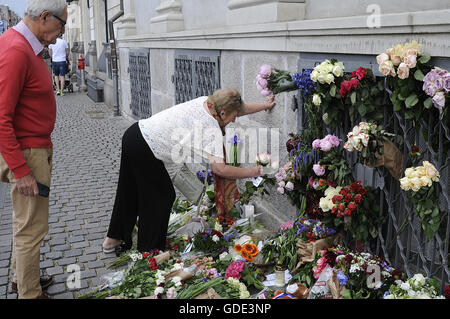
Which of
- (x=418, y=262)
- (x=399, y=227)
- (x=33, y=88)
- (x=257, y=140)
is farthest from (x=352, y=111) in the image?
(x=33, y=88)

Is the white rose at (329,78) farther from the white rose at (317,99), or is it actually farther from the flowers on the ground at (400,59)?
the flowers on the ground at (400,59)

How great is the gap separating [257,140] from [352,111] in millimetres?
1702

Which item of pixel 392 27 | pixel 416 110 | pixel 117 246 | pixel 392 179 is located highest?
pixel 392 27

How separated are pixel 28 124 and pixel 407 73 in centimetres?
241

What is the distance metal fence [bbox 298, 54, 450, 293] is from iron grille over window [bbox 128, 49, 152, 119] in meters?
6.49

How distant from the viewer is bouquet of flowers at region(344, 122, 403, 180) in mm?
3137

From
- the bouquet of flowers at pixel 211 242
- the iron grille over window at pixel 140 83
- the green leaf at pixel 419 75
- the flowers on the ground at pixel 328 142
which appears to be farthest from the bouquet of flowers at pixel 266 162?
the iron grille over window at pixel 140 83

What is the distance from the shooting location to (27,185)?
311 cm

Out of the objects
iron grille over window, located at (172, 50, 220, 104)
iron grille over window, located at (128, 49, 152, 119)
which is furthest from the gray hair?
iron grille over window, located at (128, 49, 152, 119)

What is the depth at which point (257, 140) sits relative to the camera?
4977 millimetres

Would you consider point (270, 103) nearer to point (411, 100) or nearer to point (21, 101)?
point (411, 100)

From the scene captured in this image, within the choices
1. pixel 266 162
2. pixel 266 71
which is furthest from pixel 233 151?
pixel 266 71

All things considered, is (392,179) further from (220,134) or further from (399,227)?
(220,134)

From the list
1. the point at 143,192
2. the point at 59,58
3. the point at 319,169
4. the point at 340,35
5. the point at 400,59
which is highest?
the point at 59,58
